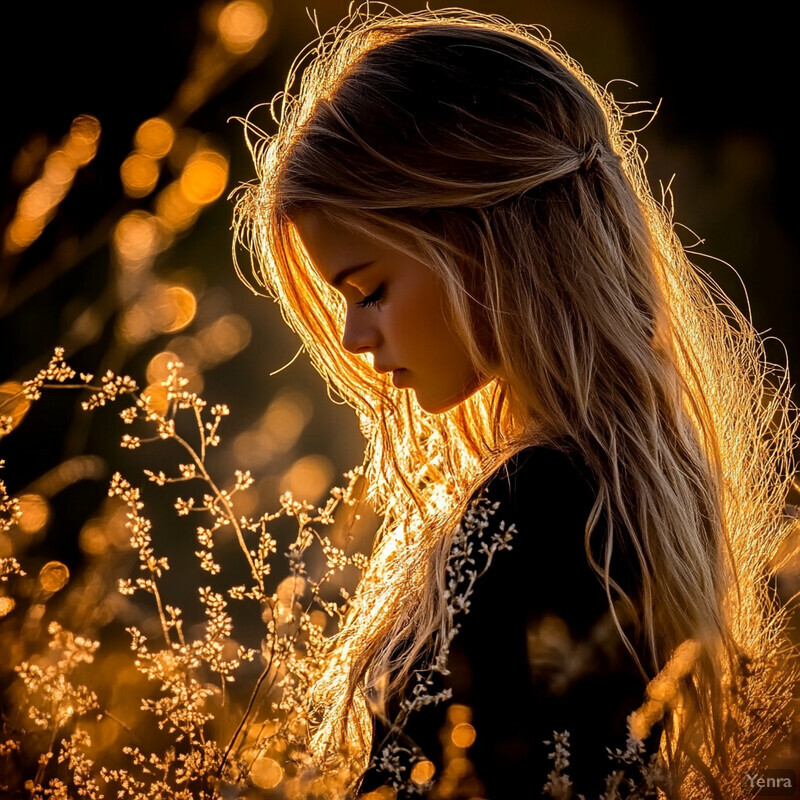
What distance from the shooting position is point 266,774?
73 centimetres

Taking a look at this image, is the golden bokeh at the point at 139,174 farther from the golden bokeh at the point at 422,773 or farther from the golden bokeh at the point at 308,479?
the golden bokeh at the point at 422,773

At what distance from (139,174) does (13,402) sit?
27 cm

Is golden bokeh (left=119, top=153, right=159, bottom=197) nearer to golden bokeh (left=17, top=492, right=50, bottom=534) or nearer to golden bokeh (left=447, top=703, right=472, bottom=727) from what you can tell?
golden bokeh (left=17, top=492, right=50, bottom=534)

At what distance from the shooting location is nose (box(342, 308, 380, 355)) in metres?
1.33

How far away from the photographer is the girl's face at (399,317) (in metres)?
1.30

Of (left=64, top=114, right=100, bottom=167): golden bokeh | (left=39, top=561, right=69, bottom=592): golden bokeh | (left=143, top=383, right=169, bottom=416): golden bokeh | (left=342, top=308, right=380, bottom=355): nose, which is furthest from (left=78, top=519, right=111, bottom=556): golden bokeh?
(left=342, top=308, right=380, bottom=355): nose

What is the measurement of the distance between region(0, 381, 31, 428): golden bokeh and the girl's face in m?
0.46

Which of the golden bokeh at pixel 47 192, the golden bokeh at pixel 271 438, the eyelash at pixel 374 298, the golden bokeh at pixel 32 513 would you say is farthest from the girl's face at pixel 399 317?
the golden bokeh at pixel 32 513

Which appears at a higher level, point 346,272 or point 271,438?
point 346,272

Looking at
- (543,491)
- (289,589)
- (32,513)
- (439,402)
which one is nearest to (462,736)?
(289,589)

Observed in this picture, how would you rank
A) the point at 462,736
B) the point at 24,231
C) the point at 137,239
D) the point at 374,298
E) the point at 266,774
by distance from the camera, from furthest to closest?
1. the point at 374,298
2. the point at 137,239
3. the point at 24,231
4. the point at 462,736
5. the point at 266,774

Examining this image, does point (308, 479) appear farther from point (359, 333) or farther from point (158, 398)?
point (359, 333)

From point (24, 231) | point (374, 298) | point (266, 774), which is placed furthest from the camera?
point (374, 298)

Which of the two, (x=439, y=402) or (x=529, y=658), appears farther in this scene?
(x=439, y=402)
